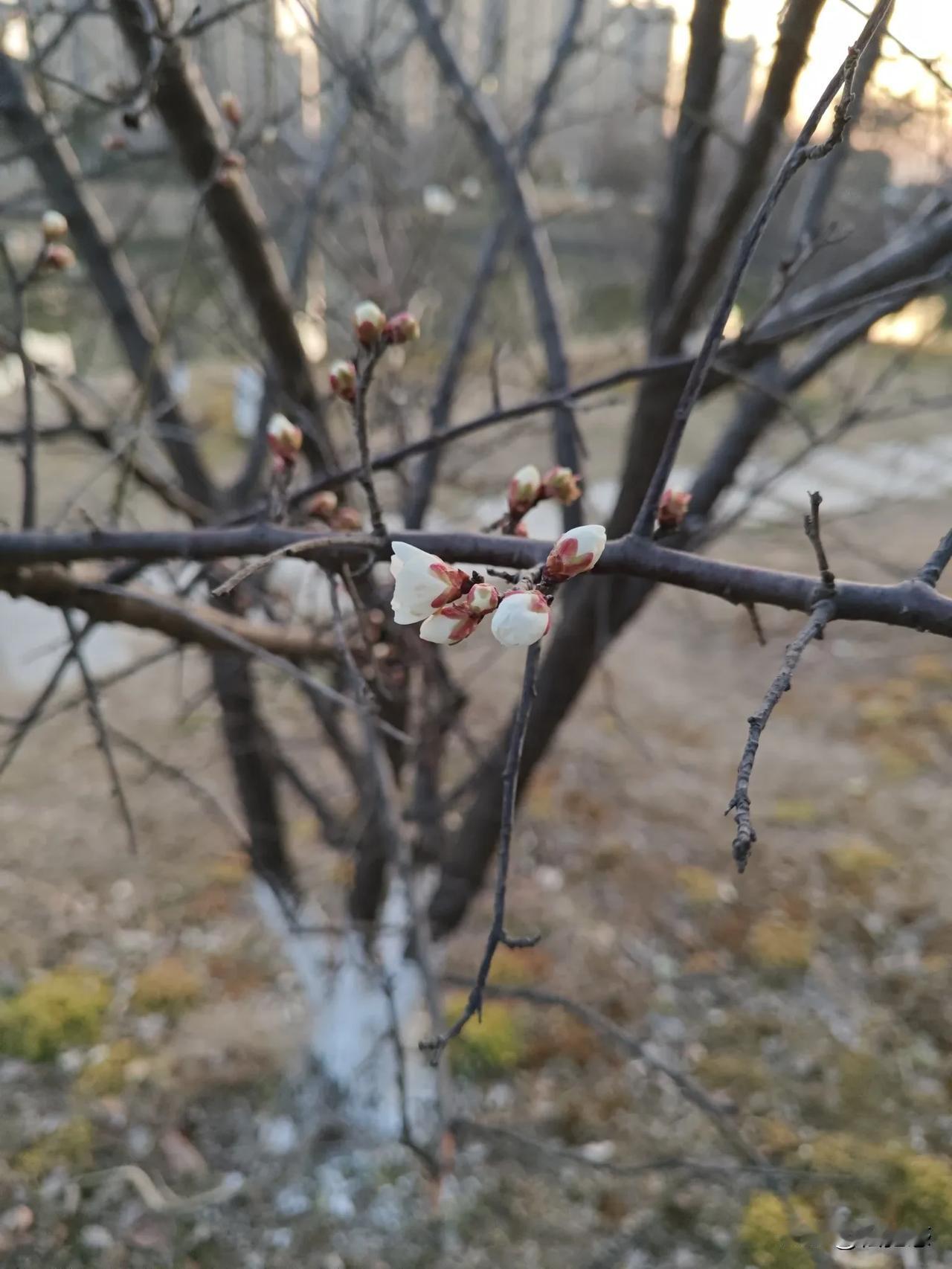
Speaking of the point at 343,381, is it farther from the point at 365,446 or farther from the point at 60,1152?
the point at 60,1152

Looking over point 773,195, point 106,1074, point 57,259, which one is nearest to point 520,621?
point 773,195

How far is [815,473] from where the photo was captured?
6.20 metres

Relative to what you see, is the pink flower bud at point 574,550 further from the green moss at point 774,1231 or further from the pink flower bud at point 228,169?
the green moss at point 774,1231

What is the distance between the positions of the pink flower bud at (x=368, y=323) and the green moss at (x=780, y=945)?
2135mm

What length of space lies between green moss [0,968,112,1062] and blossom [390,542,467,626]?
211 cm

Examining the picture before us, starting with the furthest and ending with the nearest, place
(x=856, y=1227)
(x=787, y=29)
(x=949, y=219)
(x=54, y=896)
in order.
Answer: (x=54, y=896) → (x=856, y=1227) → (x=949, y=219) → (x=787, y=29)

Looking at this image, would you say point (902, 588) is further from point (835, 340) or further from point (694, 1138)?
point (694, 1138)

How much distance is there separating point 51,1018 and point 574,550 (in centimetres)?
218

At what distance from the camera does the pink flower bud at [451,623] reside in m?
0.47

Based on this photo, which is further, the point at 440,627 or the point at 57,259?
the point at 57,259

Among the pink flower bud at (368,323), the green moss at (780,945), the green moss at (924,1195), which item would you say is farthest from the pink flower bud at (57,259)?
the green moss at (780,945)

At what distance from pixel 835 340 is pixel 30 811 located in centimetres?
282

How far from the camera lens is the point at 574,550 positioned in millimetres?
487

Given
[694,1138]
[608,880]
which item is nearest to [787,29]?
[694,1138]
